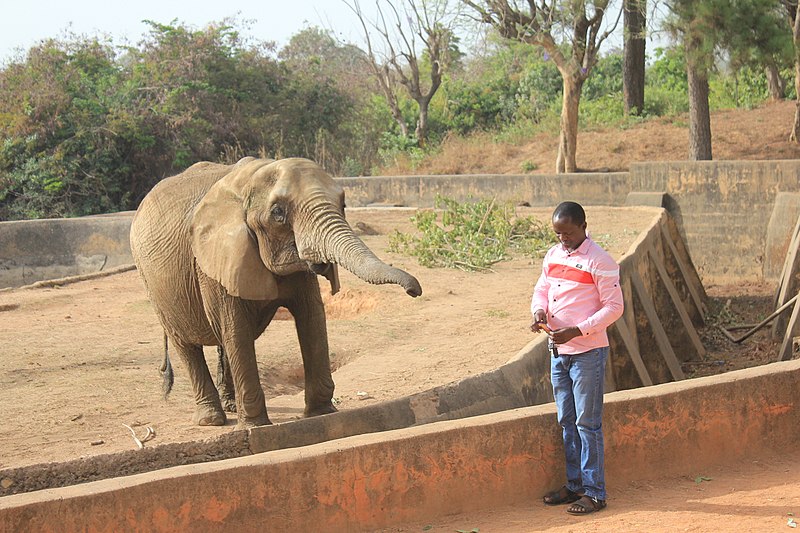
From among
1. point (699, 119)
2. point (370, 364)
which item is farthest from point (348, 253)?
point (699, 119)

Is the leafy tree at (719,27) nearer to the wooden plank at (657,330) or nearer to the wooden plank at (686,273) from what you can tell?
the wooden plank at (686,273)

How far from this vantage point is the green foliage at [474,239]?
588 inches

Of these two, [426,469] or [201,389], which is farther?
[201,389]

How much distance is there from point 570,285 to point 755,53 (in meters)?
17.6

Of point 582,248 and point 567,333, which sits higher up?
point 582,248

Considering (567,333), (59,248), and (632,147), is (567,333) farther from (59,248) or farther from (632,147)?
(632,147)

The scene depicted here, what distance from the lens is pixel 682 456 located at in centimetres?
588

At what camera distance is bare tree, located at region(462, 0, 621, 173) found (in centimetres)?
2248

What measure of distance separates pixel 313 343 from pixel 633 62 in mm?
22228

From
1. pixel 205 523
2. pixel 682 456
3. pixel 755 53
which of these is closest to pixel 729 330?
pixel 755 53

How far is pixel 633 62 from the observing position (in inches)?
1073

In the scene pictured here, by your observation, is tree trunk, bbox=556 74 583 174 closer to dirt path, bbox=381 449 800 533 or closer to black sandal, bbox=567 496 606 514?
dirt path, bbox=381 449 800 533

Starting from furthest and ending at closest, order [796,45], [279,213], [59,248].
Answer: [796,45]
[59,248]
[279,213]

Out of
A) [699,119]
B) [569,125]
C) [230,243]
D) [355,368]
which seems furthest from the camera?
[569,125]
